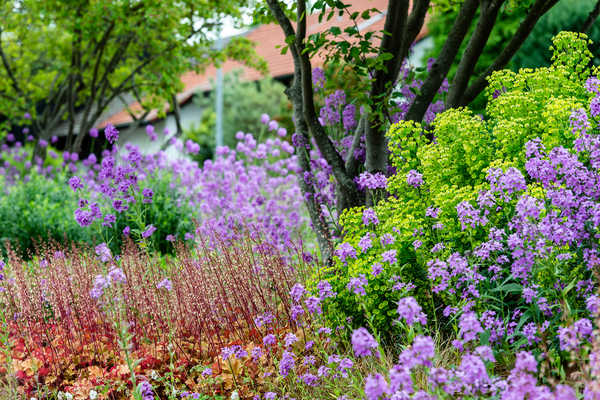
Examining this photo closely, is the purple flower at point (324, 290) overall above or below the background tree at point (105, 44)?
below

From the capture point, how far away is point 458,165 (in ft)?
11.9

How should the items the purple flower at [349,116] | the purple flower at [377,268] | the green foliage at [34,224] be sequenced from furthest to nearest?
the green foliage at [34,224]
the purple flower at [349,116]
the purple flower at [377,268]

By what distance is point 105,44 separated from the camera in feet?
38.2

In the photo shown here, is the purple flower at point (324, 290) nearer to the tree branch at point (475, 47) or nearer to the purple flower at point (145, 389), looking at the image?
the purple flower at point (145, 389)

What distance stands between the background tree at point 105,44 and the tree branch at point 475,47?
6.40 meters

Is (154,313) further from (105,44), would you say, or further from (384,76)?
(105,44)

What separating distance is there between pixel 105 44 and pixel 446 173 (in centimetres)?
992

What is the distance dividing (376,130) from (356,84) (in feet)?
1.43

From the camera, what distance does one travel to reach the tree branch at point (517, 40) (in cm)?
485

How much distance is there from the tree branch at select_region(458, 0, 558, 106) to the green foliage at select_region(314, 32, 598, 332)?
107cm

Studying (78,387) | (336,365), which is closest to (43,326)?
(78,387)

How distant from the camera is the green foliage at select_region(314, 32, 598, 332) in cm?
319

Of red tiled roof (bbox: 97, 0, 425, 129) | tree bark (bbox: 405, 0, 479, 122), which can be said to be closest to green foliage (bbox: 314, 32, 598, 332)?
tree bark (bbox: 405, 0, 479, 122)

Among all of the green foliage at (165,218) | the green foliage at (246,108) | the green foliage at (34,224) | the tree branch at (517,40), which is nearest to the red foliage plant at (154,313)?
the tree branch at (517,40)
